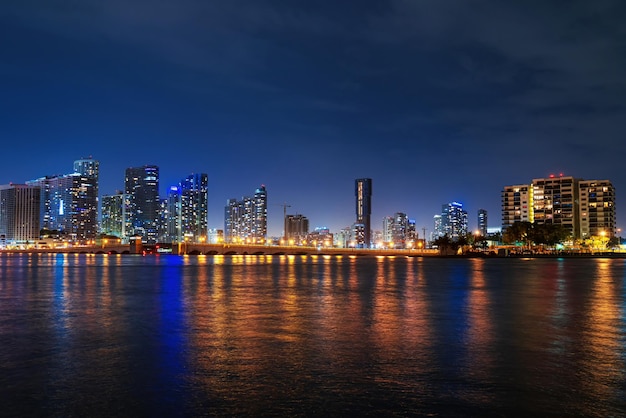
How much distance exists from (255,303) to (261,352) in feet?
50.2

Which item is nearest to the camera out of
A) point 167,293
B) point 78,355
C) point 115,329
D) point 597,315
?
point 78,355

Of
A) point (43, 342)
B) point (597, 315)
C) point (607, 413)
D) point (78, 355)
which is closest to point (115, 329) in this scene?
point (43, 342)

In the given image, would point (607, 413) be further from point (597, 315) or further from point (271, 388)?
point (597, 315)

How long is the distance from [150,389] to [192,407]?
1.95 m

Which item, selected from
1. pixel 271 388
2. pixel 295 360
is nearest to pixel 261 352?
pixel 295 360

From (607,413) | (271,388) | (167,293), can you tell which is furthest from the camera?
(167,293)

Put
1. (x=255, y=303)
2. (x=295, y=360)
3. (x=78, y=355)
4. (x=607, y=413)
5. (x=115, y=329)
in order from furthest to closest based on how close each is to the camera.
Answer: (x=255, y=303)
(x=115, y=329)
(x=78, y=355)
(x=295, y=360)
(x=607, y=413)

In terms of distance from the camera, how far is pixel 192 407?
441 inches

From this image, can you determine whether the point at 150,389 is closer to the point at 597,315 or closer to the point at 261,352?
the point at 261,352

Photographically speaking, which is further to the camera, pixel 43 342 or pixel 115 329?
pixel 115 329

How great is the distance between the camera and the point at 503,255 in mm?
182625

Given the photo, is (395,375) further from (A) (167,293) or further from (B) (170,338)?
(A) (167,293)

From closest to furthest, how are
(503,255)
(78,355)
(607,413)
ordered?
1. (607,413)
2. (78,355)
3. (503,255)

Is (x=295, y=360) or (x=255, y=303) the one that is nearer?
(x=295, y=360)
